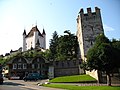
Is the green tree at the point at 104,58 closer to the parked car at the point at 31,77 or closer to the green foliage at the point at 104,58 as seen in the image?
the green foliage at the point at 104,58

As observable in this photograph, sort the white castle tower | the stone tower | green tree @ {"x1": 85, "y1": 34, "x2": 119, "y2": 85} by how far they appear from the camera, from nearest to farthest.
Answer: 1. green tree @ {"x1": 85, "y1": 34, "x2": 119, "y2": 85}
2. the stone tower
3. the white castle tower

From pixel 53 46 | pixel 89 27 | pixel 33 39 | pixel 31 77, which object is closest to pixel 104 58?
pixel 31 77

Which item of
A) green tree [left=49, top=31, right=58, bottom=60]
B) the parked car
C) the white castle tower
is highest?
the white castle tower

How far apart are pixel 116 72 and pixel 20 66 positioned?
34124 mm

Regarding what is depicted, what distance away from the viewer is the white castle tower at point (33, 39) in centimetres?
11680

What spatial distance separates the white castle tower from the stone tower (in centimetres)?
6139

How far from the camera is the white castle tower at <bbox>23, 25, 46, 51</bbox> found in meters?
117

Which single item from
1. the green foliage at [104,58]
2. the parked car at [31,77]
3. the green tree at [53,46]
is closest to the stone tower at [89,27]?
the parked car at [31,77]

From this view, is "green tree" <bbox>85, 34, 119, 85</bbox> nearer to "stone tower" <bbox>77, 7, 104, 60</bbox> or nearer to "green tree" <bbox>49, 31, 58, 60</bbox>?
"stone tower" <bbox>77, 7, 104, 60</bbox>

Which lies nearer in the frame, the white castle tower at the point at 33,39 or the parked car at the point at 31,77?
the parked car at the point at 31,77

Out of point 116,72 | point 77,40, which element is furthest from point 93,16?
point 116,72

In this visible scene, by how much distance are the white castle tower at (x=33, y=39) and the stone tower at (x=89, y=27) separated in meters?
61.4

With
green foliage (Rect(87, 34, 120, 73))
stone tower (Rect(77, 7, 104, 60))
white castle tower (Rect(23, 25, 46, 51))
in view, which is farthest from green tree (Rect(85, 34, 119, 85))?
white castle tower (Rect(23, 25, 46, 51))

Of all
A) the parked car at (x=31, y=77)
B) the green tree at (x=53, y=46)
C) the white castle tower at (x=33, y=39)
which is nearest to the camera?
the parked car at (x=31, y=77)
